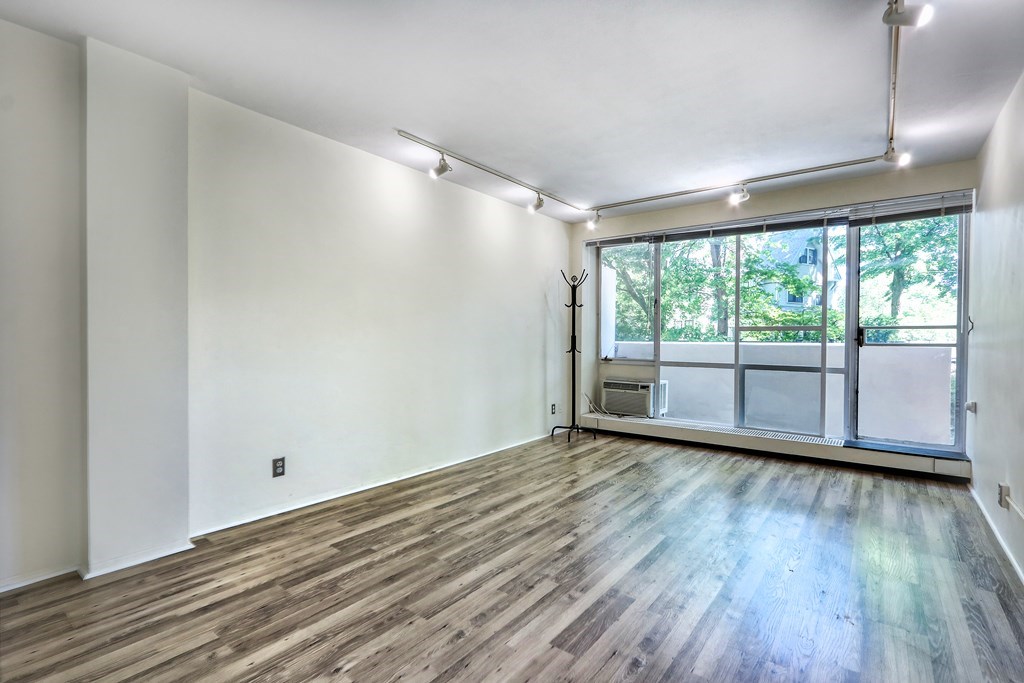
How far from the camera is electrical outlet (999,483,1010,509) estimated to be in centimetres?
263

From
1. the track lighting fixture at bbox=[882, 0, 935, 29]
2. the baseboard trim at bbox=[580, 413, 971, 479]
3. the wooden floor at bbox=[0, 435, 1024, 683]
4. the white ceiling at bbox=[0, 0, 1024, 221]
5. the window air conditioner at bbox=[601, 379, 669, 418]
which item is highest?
the white ceiling at bbox=[0, 0, 1024, 221]

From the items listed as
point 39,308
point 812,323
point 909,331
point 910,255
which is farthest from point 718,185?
point 39,308

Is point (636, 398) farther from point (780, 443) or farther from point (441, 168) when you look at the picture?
point (441, 168)

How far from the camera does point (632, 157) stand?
3.77 meters

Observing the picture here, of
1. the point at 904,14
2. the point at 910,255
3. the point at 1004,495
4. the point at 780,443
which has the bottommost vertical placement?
the point at 780,443

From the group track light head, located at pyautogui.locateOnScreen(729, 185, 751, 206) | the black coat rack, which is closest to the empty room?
track light head, located at pyautogui.locateOnScreen(729, 185, 751, 206)

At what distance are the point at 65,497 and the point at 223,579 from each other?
92 centimetres

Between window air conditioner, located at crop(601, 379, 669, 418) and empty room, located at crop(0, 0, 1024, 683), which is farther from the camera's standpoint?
window air conditioner, located at crop(601, 379, 669, 418)

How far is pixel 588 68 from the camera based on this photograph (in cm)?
249

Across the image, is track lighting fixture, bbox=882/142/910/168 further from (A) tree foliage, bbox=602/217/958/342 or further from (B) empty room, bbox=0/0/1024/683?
(A) tree foliage, bbox=602/217/958/342

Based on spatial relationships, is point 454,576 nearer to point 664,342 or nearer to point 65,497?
point 65,497

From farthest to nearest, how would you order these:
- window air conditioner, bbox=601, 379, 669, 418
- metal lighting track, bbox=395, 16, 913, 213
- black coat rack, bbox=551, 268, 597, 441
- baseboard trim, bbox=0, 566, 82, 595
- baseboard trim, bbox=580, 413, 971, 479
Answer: black coat rack, bbox=551, 268, 597, 441
window air conditioner, bbox=601, 379, 669, 418
baseboard trim, bbox=580, 413, 971, 479
metal lighting track, bbox=395, 16, 913, 213
baseboard trim, bbox=0, 566, 82, 595

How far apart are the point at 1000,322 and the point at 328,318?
14.6ft

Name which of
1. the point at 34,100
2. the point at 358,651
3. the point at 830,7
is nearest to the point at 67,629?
the point at 358,651
